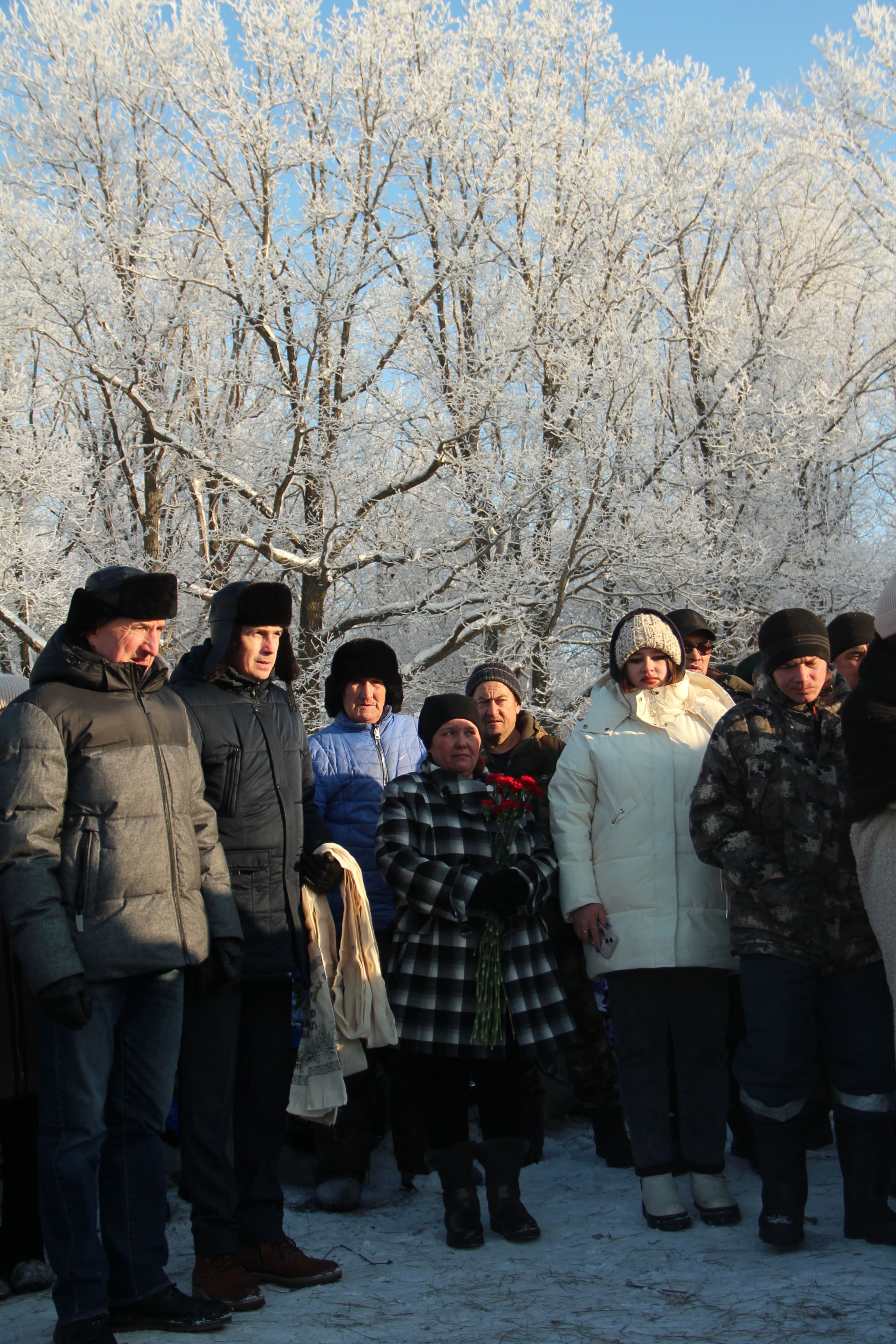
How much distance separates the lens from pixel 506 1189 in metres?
3.63

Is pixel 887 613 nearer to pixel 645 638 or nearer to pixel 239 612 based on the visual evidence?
pixel 645 638

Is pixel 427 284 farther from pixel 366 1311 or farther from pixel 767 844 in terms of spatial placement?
pixel 366 1311

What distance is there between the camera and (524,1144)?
3.70m

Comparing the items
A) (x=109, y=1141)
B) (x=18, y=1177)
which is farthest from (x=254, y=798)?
(x=18, y=1177)

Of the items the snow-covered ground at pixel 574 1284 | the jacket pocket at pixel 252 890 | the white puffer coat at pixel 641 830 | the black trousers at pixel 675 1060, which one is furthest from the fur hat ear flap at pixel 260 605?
the snow-covered ground at pixel 574 1284

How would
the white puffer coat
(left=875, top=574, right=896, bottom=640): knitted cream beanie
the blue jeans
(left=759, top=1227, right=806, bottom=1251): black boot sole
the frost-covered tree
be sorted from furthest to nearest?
the frost-covered tree → the white puffer coat → (left=759, top=1227, right=806, bottom=1251): black boot sole → (left=875, top=574, right=896, bottom=640): knitted cream beanie → the blue jeans

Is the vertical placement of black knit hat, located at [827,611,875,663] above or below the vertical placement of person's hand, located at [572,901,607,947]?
above

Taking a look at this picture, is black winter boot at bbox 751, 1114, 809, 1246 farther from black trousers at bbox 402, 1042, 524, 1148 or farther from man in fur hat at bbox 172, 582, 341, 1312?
man in fur hat at bbox 172, 582, 341, 1312

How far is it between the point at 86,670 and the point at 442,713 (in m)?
1.44

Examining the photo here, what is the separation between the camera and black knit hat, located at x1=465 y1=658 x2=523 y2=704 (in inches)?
185

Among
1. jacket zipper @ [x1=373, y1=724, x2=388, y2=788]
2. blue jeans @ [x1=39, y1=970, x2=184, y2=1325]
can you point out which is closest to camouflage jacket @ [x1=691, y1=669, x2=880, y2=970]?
jacket zipper @ [x1=373, y1=724, x2=388, y2=788]

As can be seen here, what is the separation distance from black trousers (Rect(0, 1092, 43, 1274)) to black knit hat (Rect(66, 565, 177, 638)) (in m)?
1.41

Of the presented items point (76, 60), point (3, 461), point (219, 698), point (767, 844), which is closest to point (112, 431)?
point (3, 461)

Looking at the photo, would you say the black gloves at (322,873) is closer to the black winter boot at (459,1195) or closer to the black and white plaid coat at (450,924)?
the black and white plaid coat at (450,924)
